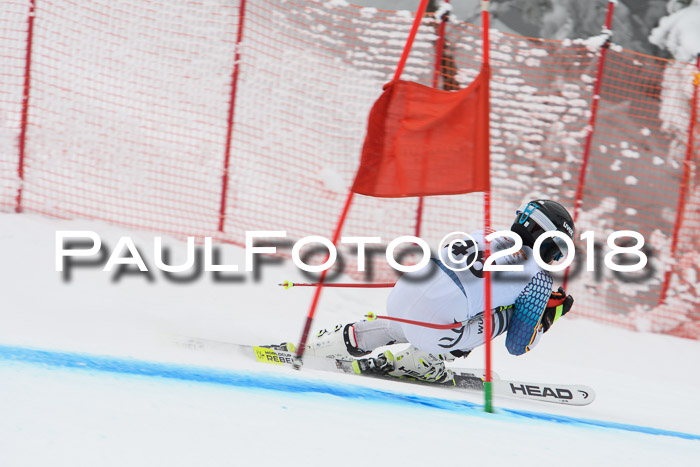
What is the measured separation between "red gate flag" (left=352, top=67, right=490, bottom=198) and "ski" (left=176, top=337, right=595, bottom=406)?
108 centimetres

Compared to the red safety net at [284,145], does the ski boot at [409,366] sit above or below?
below

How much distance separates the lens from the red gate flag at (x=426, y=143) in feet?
11.1

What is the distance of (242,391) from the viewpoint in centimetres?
299

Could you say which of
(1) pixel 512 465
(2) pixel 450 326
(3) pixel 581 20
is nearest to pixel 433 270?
(2) pixel 450 326

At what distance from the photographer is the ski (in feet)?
13.0

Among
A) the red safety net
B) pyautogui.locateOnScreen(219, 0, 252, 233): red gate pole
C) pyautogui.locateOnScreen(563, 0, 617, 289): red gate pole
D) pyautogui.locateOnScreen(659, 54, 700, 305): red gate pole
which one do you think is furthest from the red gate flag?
pyautogui.locateOnScreen(659, 54, 700, 305): red gate pole

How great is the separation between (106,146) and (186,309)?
4.17m

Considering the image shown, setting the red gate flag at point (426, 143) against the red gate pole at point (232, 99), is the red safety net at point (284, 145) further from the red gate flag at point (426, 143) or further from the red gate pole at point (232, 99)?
the red gate flag at point (426, 143)

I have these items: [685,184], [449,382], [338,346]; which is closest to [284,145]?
[685,184]

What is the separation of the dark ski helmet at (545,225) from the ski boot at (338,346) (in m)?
1.18

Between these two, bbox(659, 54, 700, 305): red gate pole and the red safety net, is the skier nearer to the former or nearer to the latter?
the red safety net

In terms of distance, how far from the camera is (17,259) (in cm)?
535

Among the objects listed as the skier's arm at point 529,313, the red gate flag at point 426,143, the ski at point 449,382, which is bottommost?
the ski at point 449,382

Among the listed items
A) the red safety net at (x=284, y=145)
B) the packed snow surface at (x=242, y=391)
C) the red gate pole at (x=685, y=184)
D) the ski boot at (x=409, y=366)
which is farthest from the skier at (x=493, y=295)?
the red gate pole at (x=685, y=184)
